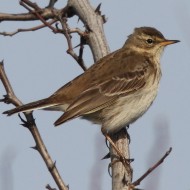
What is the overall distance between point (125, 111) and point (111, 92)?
→ 0.42m

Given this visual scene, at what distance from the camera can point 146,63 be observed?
27.9 feet

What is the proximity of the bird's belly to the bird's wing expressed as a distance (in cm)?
11

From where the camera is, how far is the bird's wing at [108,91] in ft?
24.7

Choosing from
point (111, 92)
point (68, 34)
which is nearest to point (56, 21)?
point (68, 34)

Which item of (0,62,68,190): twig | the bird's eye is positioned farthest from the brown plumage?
(0,62,68,190): twig

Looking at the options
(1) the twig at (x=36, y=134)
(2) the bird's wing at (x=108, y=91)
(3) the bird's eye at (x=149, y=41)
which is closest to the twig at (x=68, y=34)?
(2) the bird's wing at (x=108, y=91)

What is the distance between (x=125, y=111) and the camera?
7.73 meters

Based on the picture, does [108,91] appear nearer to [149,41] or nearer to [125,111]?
[125,111]

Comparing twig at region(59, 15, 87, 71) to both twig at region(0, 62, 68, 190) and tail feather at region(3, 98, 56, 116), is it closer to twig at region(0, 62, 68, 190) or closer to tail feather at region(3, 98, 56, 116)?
tail feather at region(3, 98, 56, 116)

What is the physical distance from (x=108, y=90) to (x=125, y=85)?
0.89 feet

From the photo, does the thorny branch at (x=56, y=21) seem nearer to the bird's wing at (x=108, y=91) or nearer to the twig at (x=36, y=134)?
the bird's wing at (x=108, y=91)

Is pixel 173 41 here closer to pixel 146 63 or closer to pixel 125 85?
pixel 146 63

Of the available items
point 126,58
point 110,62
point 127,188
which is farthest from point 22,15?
point 127,188

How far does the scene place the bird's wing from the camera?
7529 millimetres
